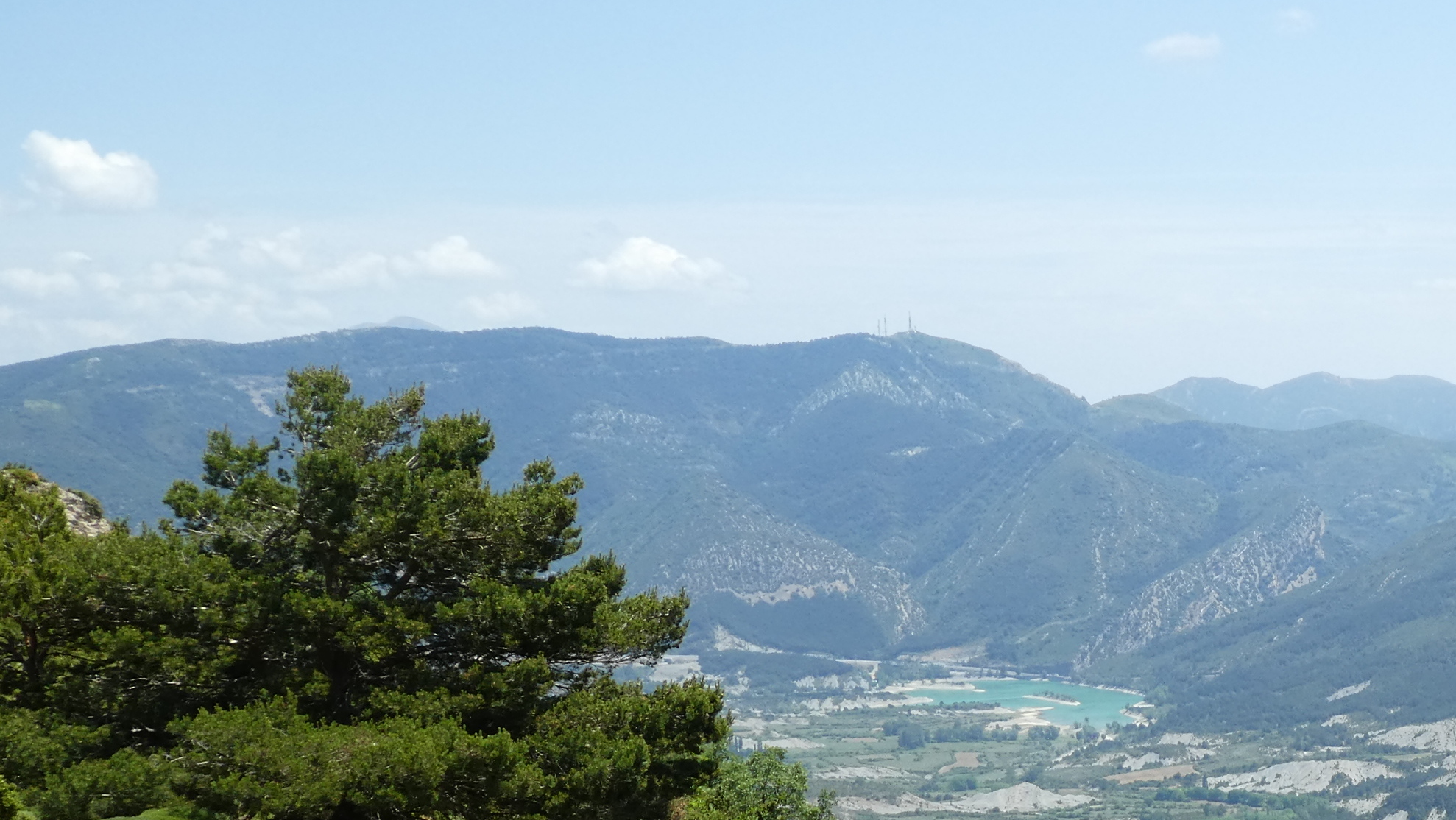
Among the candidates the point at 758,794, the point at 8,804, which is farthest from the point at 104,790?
the point at 758,794

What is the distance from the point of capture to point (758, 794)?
57969 mm

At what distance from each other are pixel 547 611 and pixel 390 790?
872 centimetres

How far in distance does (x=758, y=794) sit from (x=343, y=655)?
63.3 ft

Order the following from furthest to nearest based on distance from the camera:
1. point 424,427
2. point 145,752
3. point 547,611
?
1. point 424,427
2. point 547,611
3. point 145,752

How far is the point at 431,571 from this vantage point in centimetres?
4828

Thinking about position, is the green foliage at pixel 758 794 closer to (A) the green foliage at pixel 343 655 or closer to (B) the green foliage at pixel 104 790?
(A) the green foliage at pixel 343 655

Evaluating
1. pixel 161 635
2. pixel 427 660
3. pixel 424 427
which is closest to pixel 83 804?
pixel 161 635

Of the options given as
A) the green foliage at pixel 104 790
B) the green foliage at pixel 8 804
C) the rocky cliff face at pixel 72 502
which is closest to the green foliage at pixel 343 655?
the green foliage at pixel 104 790

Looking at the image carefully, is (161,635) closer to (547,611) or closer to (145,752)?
(145,752)

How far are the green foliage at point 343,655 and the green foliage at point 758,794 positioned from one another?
13.4ft

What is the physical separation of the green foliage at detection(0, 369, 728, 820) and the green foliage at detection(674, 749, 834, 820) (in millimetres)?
4092

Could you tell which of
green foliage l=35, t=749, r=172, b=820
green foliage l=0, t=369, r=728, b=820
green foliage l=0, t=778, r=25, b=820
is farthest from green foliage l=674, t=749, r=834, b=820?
green foliage l=0, t=778, r=25, b=820

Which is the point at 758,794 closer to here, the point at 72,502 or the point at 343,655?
the point at 343,655

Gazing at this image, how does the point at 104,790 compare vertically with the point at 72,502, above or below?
below
